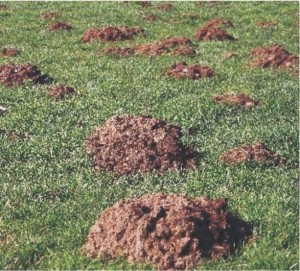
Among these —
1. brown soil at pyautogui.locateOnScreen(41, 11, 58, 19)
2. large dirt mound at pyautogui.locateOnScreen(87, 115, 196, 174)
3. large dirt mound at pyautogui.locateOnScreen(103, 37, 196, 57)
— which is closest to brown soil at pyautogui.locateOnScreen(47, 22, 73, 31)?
brown soil at pyautogui.locateOnScreen(41, 11, 58, 19)

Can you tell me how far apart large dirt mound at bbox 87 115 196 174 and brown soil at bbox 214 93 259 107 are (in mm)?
3606

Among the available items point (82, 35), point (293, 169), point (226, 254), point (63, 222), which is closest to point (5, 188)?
point (63, 222)

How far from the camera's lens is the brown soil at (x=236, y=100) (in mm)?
15859

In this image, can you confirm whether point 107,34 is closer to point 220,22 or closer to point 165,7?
point 220,22

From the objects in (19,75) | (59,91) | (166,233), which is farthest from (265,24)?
(166,233)

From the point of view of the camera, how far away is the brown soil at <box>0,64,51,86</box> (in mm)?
18016

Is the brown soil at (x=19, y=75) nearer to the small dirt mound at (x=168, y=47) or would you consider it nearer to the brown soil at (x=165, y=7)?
the small dirt mound at (x=168, y=47)

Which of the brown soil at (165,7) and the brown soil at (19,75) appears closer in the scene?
the brown soil at (19,75)

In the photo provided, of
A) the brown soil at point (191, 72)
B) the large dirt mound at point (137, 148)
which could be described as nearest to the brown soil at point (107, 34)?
the brown soil at point (191, 72)

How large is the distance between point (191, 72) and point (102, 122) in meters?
5.67

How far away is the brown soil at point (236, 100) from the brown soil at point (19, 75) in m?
5.77

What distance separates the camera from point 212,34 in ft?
83.8

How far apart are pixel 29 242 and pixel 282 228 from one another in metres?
3.86

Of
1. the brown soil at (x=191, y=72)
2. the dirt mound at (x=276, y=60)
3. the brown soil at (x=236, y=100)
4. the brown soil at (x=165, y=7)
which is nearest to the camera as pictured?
the brown soil at (x=236, y=100)
